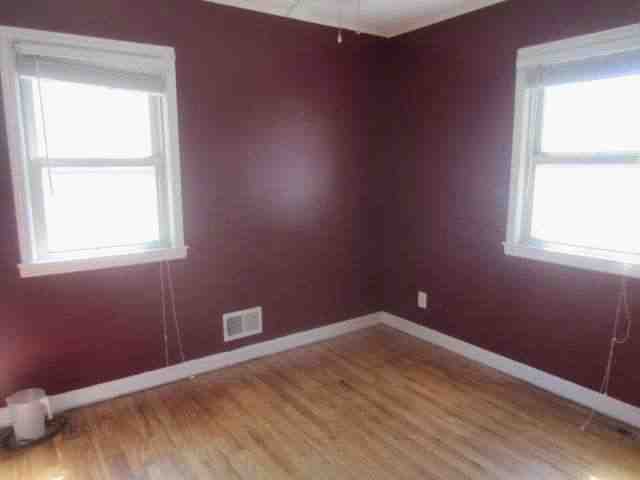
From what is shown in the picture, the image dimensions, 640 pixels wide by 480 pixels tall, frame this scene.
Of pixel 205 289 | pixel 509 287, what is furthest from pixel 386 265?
pixel 205 289

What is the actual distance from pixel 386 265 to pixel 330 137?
124cm

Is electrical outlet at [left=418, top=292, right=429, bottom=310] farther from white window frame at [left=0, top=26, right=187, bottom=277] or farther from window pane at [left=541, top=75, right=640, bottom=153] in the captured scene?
white window frame at [left=0, top=26, right=187, bottom=277]

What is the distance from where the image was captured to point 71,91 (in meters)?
2.58

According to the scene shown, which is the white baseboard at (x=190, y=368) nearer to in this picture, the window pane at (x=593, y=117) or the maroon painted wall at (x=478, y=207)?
the maroon painted wall at (x=478, y=207)

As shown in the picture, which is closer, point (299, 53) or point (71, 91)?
point (71, 91)

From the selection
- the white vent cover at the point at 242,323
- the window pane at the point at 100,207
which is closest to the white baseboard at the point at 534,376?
the white vent cover at the point at 242,323

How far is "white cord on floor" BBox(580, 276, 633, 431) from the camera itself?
98.2 inches

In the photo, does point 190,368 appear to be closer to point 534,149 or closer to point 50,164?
point 50,164

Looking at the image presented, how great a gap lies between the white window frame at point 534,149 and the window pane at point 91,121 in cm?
235

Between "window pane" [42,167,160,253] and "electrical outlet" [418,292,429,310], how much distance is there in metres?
2.10

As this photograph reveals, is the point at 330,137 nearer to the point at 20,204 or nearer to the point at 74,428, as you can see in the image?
the point at 20,204

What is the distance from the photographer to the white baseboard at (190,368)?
271 cm

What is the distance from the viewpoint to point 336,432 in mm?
2492

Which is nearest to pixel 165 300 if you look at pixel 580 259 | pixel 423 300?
pixel 423 300
